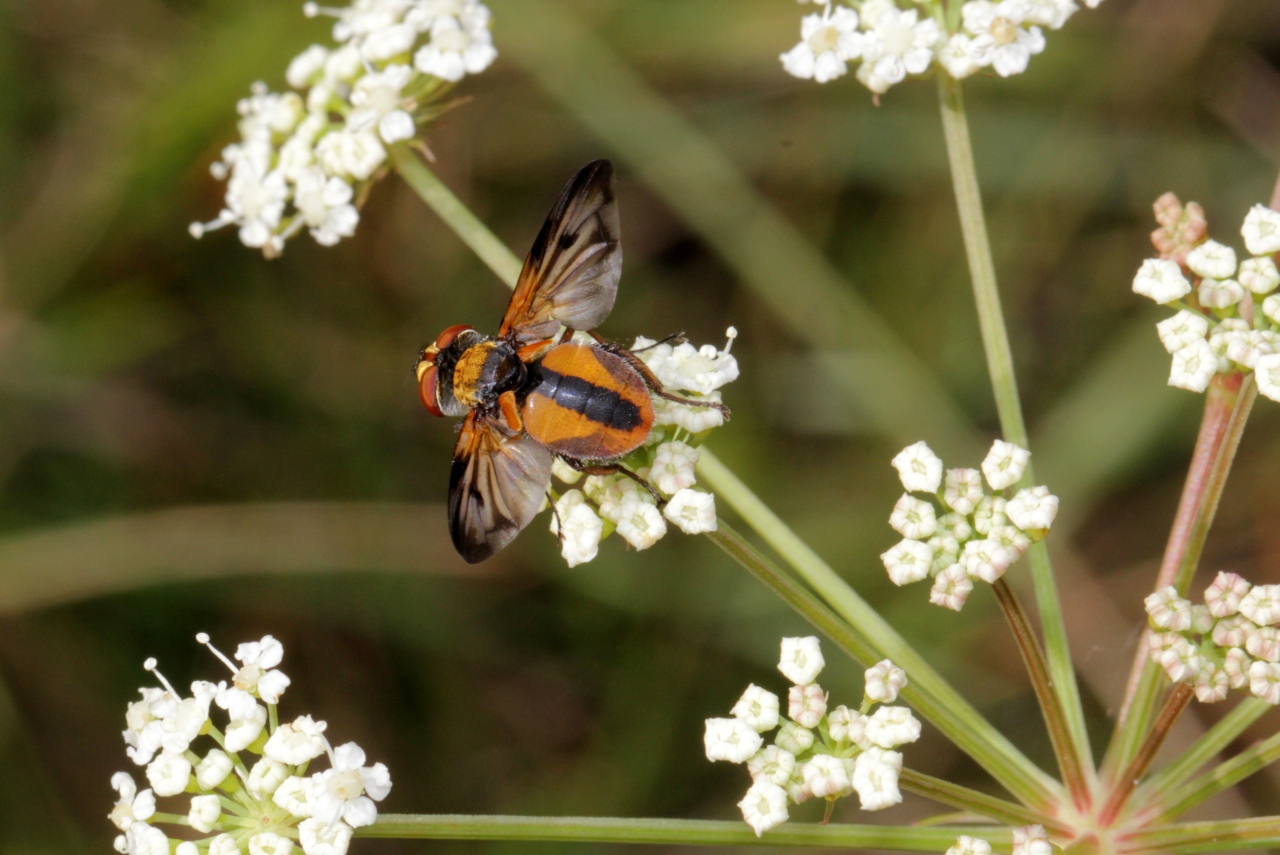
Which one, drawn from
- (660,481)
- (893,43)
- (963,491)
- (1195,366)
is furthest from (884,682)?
(893,43)

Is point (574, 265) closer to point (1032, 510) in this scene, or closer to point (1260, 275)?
point (1032, 510)

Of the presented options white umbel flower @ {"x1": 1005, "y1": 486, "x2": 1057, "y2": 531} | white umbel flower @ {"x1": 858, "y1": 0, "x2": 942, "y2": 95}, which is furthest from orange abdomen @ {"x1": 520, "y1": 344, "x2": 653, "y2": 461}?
white umbel flower @ {"x1": 858, "y1": 0, "x2": 942, "y2": 95}

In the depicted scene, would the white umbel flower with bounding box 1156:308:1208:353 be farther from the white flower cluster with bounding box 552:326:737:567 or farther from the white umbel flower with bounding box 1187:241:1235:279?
the white flower cluster with bounding box 552:326:737:567

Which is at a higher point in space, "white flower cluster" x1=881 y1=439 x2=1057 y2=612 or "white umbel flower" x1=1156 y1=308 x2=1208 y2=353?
"white umbel flower" x1=1156 y1=308 x2=1208 y2=353

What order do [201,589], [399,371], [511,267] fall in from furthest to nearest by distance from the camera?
1. [399,371]
2. [201,589]
3. [511,267]

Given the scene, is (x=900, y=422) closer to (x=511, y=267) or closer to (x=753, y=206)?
(x=753, y=206)

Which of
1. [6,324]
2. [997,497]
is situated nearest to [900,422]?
[997,497]
